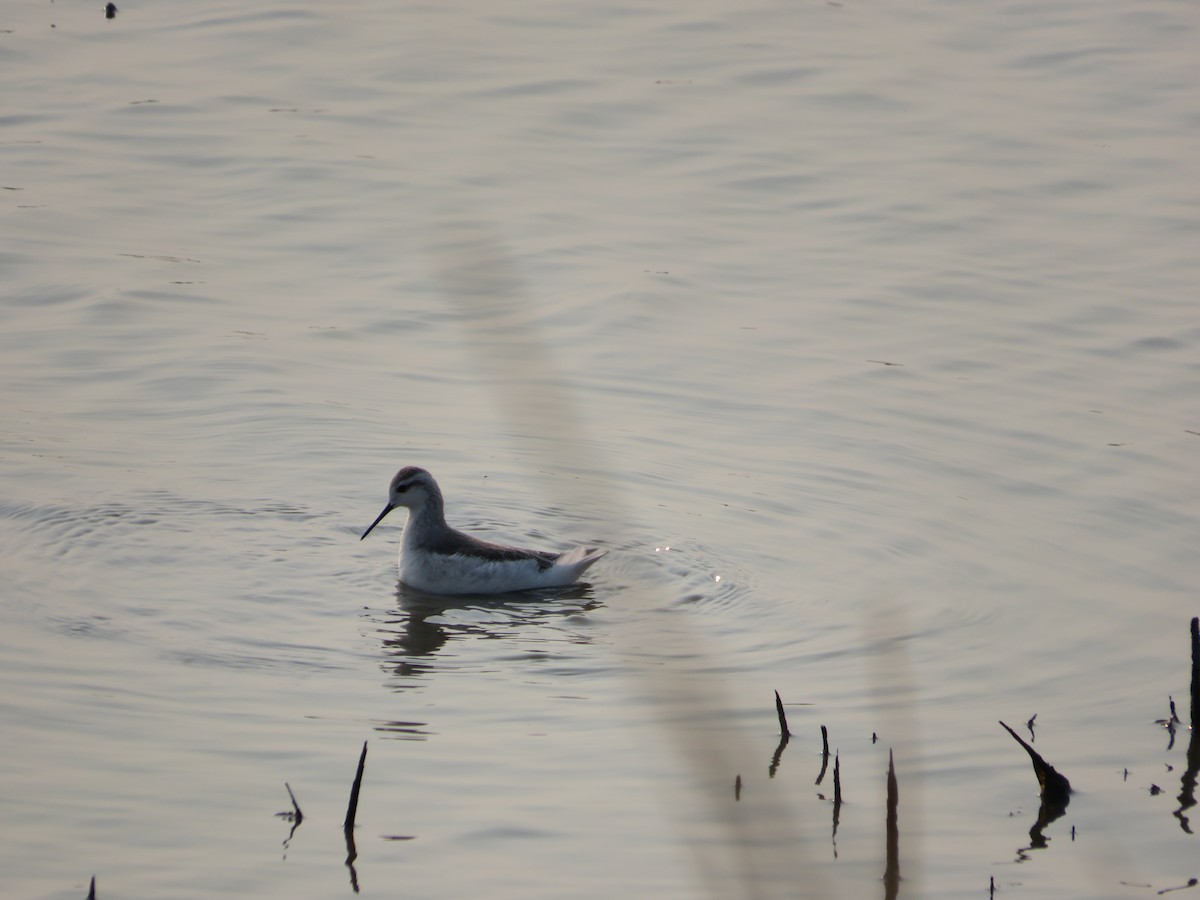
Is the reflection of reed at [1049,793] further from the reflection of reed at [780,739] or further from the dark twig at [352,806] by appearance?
the dark twig at [352,806]

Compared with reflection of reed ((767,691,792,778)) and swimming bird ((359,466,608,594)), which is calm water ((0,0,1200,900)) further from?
swimming bird ((359,466,608,594))

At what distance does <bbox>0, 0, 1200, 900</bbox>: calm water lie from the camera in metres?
8.20

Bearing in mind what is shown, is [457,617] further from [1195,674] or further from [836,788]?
[1195,674]

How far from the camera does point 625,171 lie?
66.5ft

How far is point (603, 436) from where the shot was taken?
47.3 ft

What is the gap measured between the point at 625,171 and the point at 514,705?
11.5 meters

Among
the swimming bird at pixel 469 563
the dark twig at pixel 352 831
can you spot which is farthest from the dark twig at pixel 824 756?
the swimming bird at pixel 469 563

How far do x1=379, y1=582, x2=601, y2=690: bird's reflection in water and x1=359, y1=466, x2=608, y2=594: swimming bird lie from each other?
7 cm

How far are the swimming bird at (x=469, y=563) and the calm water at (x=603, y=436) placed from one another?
197 millimetres

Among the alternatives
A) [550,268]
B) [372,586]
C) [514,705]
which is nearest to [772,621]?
[514,705]

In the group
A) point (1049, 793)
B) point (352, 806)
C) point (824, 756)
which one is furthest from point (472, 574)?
point (1049, 793)

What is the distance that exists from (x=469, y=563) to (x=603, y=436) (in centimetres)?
236

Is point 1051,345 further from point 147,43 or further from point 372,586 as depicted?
point 147,43

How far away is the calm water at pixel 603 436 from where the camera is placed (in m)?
8.20
